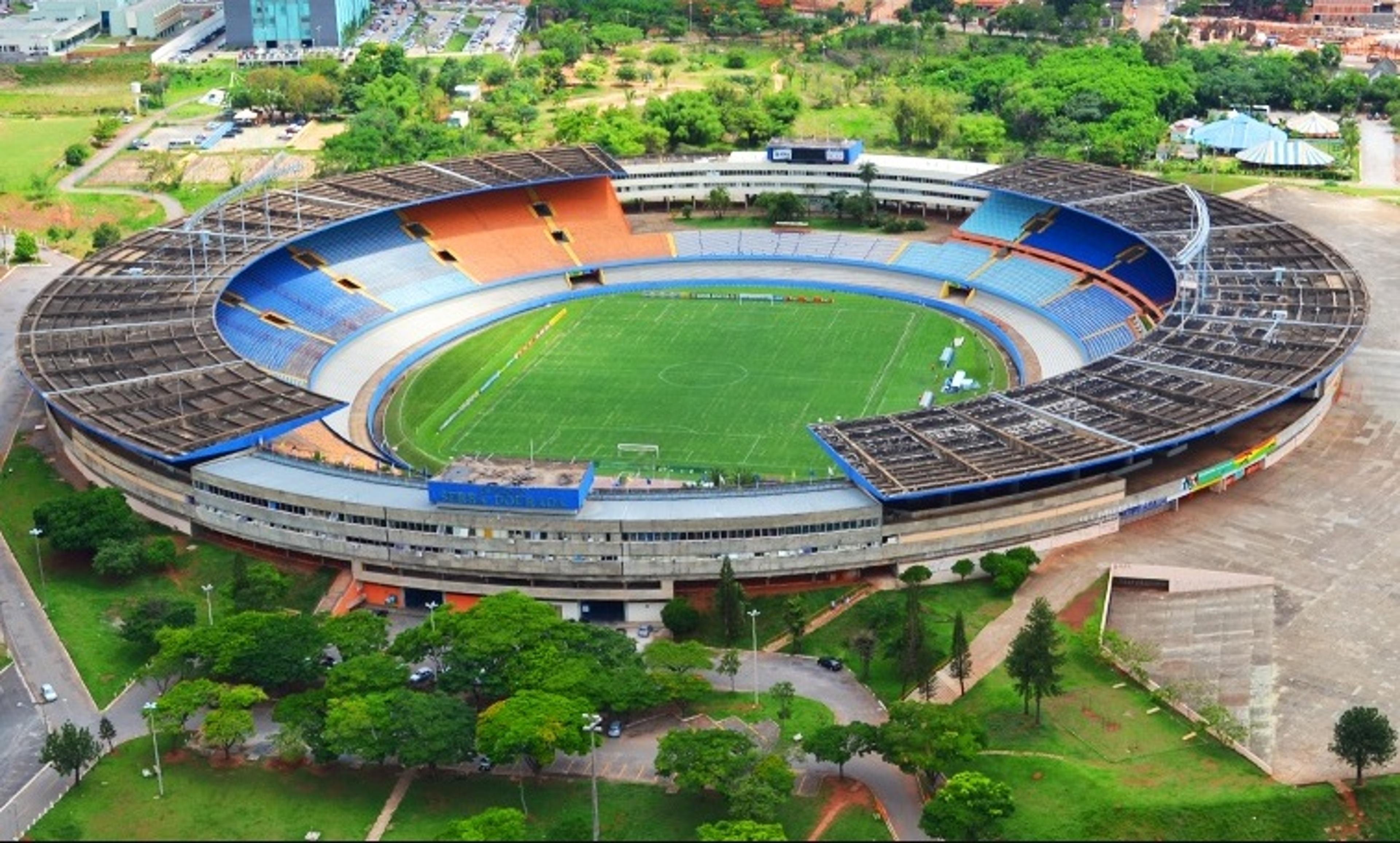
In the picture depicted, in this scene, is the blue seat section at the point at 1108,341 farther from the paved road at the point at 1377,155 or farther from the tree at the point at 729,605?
the paved road at the point at 1377,155

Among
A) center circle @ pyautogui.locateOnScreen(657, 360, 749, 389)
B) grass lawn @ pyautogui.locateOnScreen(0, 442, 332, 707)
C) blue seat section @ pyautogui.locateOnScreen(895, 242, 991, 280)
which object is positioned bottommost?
grass lawn @ pyautogui.locateOnScreen(0, 442, 332, 707)

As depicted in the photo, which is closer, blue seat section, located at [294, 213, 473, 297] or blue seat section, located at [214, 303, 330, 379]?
blue seat section, located at [214, 303, 330, 379]

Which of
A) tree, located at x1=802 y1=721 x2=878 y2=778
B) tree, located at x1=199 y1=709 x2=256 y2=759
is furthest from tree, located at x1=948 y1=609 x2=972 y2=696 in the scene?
tree, located at x1=199 y1=709 x2=256 y2=759

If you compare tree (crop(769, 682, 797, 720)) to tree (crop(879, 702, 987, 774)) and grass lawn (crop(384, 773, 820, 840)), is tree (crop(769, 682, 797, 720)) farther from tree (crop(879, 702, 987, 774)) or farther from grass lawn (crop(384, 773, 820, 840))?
grass lawn (crop(384, 773, 820, 840))

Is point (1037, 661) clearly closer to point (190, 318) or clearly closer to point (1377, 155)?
point (190, 318)

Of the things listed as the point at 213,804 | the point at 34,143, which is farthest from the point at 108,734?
the point at 34,143

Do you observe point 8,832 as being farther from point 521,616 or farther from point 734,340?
point 734,340

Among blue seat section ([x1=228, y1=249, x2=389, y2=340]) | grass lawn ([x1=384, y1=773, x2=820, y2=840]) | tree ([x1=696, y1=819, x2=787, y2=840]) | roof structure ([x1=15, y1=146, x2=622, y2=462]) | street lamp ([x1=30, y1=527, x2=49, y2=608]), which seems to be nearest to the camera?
tree ([x1=696, y1=819, x2=787, y2=840])
